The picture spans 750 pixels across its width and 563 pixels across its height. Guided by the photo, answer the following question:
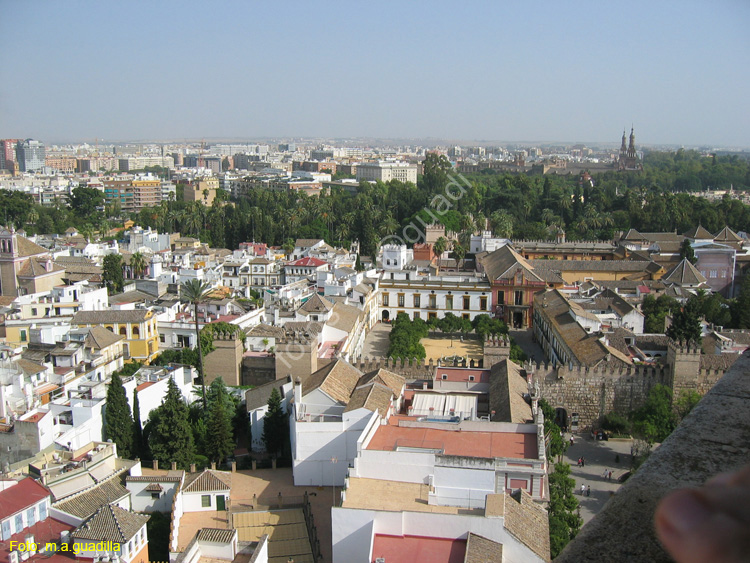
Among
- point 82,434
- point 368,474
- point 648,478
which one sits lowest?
point 82,434

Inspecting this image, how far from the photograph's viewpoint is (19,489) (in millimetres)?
11109

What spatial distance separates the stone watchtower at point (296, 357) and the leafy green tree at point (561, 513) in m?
6.48

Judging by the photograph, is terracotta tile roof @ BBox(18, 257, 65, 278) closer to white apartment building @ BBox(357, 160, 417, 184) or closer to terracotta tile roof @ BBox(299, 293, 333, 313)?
terracotta tile roof @ BBox(299, 293, 333, 313)

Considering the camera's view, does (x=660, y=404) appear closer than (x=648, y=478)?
No

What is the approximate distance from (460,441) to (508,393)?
84.6 inches

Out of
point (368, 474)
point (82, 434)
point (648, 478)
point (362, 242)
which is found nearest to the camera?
point (648, 478)

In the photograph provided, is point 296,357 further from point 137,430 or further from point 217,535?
point 217,535

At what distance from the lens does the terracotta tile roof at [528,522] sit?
29.4ft

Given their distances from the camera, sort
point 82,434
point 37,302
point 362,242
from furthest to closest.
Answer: point 362,242 → point 37,302 → point 82,434

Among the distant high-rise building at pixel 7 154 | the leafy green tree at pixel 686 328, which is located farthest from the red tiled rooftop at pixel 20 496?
the distant high-rise building at pixel 7 154

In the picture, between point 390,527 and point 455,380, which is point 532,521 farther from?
point 455,380

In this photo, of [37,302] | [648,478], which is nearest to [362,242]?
[37,302]

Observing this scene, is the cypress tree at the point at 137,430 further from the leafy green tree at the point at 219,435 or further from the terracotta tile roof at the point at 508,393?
the terracotta tile roof at the point at 508,393

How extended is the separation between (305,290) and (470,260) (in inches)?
453
